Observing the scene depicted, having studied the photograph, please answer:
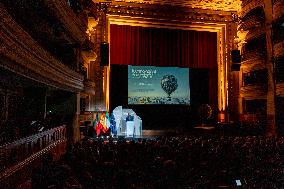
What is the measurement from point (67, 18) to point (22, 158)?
22.4 ft

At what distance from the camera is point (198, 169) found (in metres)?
6.32

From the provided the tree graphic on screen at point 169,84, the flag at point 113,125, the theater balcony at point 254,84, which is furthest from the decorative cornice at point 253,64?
the flag at point 113,125

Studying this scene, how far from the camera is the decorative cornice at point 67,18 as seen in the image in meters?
10.0

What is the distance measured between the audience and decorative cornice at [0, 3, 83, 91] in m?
2.09

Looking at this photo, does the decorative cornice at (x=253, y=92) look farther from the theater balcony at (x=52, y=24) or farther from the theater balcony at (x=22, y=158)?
the theater balcony at (x=22, y=158)

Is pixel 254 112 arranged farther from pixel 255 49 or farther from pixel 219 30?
pixel 219 30

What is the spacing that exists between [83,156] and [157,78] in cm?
1654

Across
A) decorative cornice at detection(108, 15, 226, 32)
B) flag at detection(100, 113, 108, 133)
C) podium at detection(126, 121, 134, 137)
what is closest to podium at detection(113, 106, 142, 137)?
podium at detection(126, 121, 134, 137)

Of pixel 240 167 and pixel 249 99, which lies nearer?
pixel 240 167

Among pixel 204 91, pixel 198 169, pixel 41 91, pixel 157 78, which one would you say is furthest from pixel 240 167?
pixel 204 91

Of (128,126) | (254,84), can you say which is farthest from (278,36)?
(128,126)

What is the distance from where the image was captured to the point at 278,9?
1948cm

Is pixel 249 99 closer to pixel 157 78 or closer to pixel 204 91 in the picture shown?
pixel 204 91

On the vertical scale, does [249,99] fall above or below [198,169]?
above
